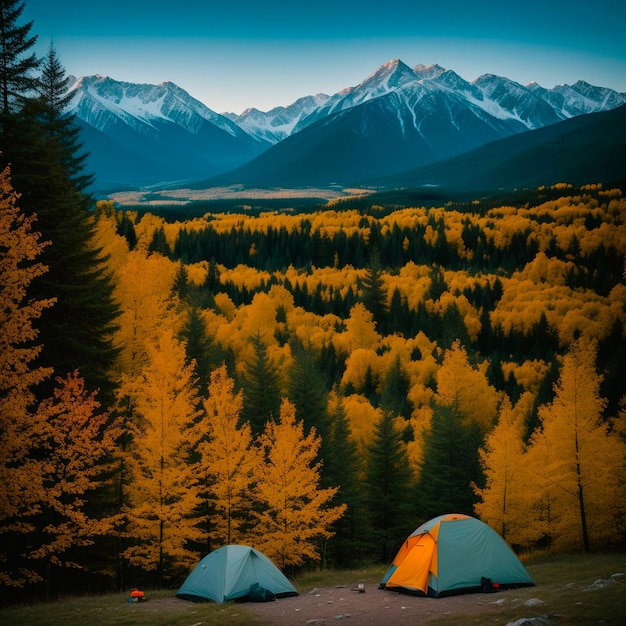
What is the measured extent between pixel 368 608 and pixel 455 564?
4.06 m

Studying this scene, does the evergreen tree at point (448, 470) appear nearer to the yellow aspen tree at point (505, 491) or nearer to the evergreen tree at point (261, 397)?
the yellow aspen tree at point (505, 491)

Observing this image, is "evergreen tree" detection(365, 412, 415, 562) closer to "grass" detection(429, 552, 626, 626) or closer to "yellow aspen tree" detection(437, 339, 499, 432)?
"yellow aspen tree" detection(437, 339, 499, 432)

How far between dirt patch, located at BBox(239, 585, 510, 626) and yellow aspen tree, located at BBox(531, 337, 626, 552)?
15.5 m

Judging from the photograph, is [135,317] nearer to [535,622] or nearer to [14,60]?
[14,60]

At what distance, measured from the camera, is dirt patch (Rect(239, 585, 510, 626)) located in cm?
1800

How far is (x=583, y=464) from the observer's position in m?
34.1

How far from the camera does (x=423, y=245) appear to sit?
616 ft

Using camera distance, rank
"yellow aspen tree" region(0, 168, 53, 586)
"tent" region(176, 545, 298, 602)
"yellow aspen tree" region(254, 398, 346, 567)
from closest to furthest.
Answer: "yellow aspen tree" region(0, 168, 53, 586)
"tent" region(176, 545, 298, 602)
"yellow aspen tree" region(254, 398, 346, 567)

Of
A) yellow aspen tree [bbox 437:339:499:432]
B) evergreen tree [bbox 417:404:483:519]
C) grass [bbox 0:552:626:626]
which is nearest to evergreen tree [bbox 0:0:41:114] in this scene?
grass [bbox 0:552:626:626]

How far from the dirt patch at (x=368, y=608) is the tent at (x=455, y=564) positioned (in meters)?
0.49

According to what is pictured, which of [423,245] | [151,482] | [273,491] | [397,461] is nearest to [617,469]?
[397,461]

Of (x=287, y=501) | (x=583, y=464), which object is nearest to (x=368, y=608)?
(x=287, y=501)

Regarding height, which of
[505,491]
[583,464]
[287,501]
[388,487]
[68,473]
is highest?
[68,473]

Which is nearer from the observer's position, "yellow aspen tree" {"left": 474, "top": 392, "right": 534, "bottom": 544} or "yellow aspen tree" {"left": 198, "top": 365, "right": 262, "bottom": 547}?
"yellow aspen tree" {"left": 198, "top": 365, "right": 262, "bottom": 547}
